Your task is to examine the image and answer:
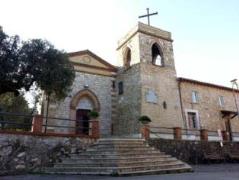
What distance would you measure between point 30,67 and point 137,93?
8.11 m

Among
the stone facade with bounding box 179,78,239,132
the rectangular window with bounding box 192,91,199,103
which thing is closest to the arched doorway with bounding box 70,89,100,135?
the stone facade with bounding box 179,78,239,132

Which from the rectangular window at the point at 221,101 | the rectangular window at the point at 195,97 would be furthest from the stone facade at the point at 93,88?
the rectangular window at the point at 221,101

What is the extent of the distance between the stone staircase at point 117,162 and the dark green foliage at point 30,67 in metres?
4.08

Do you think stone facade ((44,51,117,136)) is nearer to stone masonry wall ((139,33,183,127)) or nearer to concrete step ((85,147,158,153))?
stone masonry wall ((139,33,183,127))

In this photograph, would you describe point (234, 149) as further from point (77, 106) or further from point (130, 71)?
point (77, 106)

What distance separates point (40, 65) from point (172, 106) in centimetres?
1075

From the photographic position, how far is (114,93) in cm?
2009

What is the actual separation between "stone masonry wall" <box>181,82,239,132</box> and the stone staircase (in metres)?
9.68

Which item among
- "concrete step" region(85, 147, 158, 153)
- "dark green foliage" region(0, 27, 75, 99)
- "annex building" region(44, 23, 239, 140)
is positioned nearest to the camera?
"concrete step" region(85, 147, 158, 153)

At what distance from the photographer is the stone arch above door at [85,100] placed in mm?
17844

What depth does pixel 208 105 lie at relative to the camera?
72.5ft

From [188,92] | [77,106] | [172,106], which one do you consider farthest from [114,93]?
[188,92]

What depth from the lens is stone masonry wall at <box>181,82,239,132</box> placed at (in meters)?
21.0

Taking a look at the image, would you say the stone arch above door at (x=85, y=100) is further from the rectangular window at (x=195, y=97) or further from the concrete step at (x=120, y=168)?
the rectangular window at (x=195, y=97)
